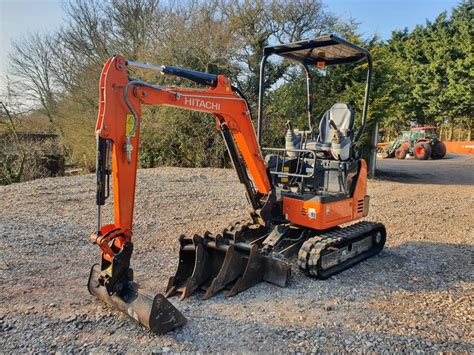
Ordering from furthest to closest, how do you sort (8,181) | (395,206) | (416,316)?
(8,181) < (395,206) < (416,316)

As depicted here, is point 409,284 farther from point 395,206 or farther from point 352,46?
point 395,206

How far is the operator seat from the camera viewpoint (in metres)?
5.05

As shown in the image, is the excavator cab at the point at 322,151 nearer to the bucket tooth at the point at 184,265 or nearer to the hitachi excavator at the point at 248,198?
the hitachi excavator at the point at 248,198

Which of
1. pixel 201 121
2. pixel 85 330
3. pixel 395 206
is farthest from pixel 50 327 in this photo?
pixel 201 121

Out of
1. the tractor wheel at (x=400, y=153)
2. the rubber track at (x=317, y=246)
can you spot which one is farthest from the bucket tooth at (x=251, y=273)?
the tractor wheel at (x=400, y=153)

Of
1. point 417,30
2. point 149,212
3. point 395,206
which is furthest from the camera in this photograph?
point 417,30

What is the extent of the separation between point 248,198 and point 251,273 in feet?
3.49

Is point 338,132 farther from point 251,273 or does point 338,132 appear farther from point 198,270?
point 198,270

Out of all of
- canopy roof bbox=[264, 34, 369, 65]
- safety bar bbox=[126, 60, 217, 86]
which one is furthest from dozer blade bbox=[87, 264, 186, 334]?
canopy roof bbox=[264, 34, 369, 65]

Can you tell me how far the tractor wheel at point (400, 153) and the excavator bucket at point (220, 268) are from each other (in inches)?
851

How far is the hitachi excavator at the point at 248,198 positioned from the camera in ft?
Result: 11.3

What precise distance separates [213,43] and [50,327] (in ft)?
42.3

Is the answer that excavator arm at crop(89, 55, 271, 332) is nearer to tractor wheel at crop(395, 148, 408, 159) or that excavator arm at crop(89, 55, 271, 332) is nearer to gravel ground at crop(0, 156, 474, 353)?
gravel ground at crop(0, 156, 474, 353)

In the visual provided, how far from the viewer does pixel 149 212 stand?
7.92 m
